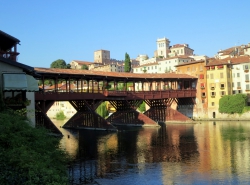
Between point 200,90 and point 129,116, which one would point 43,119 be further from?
point 200,90

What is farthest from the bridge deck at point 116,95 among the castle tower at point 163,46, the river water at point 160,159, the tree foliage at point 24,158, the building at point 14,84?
the castle tower at point 163,46

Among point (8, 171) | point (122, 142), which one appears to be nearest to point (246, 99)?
point (122, 142)

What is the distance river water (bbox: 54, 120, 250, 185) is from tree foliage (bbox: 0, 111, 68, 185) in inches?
213

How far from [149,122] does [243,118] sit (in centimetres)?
1819

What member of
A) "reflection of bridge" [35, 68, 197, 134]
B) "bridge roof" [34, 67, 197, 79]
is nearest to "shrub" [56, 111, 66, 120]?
"reflection of bridge" [35, 68, 197, 134]

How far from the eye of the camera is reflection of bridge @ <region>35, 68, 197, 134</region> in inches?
1706

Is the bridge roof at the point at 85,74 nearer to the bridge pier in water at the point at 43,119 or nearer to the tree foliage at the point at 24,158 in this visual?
the bridge pier in water at the point at 43,119

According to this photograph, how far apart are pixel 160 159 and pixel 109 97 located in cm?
2549

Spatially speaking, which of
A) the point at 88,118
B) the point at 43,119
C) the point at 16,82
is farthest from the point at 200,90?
the point at 16,82

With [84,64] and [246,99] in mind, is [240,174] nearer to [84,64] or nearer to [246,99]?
[246,99]

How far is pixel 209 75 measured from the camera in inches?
2527

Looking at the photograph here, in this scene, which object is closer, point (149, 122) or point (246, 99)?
point (149, 122)

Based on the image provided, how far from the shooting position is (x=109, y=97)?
2025 inches

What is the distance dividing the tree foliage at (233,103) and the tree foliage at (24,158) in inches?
1900
